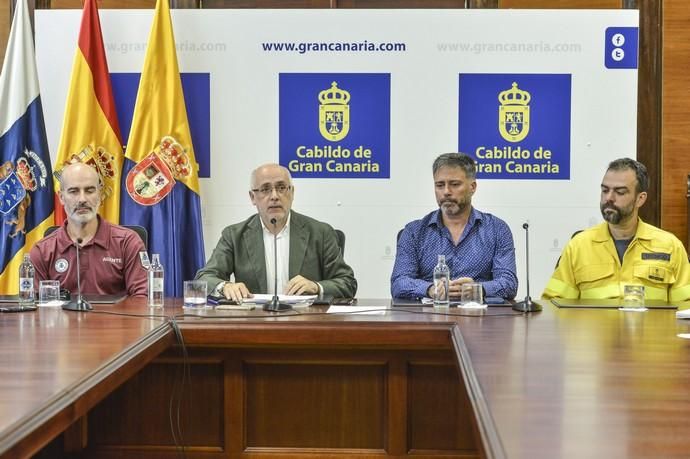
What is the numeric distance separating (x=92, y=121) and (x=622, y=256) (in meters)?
2.85

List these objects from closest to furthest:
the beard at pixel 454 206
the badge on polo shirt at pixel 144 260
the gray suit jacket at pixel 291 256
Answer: the badge on polo shirt at pixel 144 260 → the beard at pixel 454 206 → the gray suit jacket at pixel 291 256

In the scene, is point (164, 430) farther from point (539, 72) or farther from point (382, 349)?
point (539, 72)

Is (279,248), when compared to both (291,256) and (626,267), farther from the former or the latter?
(626,267)

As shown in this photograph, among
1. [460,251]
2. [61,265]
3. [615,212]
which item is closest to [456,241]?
[460,251]

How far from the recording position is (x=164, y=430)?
9.11 ft

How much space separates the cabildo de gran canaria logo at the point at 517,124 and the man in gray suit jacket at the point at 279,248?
125 centimetres

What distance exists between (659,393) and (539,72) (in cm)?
318

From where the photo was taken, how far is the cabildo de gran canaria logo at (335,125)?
443 cm

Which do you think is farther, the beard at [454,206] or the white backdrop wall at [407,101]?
the white backdrop wall at [407,101]

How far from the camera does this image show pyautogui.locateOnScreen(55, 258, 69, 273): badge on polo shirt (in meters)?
3.36

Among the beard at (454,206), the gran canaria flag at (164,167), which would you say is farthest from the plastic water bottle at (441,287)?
the gran canaria flag at (164,167)

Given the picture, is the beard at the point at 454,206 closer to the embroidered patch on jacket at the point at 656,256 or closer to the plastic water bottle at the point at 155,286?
the embroidered patch on jacket at the point at 656,256

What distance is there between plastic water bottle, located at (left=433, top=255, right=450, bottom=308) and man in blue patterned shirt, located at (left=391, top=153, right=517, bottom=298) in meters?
0.32

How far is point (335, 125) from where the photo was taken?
448 centimetres
